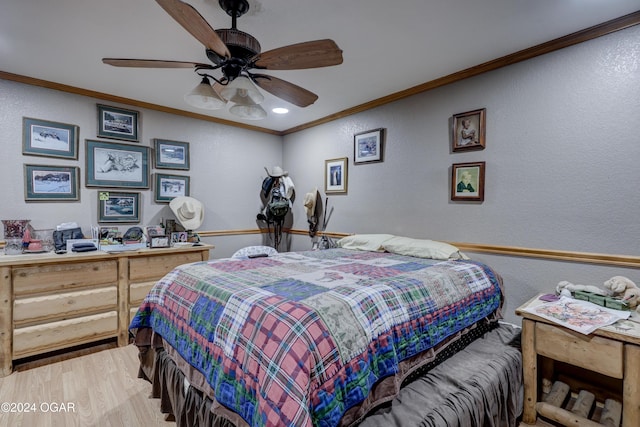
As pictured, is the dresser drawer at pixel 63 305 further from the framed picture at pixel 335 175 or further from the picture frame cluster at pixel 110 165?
the framed picture at pixel 335 175

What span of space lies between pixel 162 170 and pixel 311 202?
1861 millimetres

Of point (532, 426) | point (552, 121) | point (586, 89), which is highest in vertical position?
point (586, 89)

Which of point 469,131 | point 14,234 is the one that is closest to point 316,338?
point 469,131

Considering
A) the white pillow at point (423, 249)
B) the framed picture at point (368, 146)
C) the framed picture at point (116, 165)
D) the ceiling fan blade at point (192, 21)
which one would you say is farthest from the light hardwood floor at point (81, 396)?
the framed picture at point (368, 146)

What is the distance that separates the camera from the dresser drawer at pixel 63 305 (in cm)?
235

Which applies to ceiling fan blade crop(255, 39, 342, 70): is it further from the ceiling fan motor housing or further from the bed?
the bed

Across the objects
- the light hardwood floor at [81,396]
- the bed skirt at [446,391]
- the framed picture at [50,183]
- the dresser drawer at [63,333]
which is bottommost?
the light hardwood floor at [81,396]

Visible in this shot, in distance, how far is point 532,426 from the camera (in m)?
1.75

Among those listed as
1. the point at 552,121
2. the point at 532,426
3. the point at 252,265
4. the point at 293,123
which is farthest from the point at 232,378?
the point at 293,123

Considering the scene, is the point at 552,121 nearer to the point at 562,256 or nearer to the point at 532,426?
the point at 562,256

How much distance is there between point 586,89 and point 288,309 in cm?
243

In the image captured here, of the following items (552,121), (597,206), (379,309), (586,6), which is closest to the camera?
(379,309)

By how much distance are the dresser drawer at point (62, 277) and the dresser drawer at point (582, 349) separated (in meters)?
3.37

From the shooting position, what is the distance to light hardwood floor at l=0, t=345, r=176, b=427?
5.90 ft
